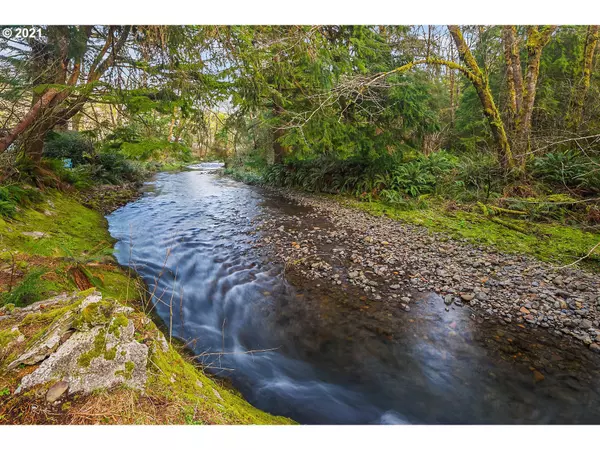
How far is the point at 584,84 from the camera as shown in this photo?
8.74 m

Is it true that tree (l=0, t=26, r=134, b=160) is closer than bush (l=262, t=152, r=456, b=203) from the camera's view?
Yes

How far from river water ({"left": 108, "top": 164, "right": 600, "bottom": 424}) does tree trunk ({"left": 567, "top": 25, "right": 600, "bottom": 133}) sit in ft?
29.7

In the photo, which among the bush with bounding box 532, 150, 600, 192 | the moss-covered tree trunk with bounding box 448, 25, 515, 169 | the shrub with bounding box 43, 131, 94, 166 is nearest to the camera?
the bush with bounding box 532, 150, 600, 192

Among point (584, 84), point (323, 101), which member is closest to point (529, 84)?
point (584, 84)

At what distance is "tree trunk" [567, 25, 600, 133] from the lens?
855cm

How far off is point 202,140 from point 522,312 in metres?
5.67

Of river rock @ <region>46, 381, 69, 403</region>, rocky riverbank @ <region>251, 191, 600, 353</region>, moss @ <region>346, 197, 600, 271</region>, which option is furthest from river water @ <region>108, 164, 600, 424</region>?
moss @ <region>346, 197, 600, 271</region>

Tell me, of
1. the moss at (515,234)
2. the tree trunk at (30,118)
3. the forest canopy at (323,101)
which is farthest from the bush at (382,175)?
the tree trunk at (30,118)

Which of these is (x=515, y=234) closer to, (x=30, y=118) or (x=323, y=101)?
(x=323, y=101)

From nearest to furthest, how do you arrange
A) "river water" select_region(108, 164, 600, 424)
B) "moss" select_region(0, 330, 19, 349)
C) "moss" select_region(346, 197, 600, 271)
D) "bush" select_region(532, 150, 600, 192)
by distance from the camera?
"moss" select_region(0, 330, 19, 349) < "river water" select_region(108, 164, 600, 424) < "moss" select_region(346, 197, 600, 271) < "bush" select_region(532, 150, 600, 192)

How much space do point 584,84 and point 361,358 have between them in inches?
450

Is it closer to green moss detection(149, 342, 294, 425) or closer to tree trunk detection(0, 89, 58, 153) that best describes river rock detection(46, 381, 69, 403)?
green moss detection(149, 342, 294, 425)
